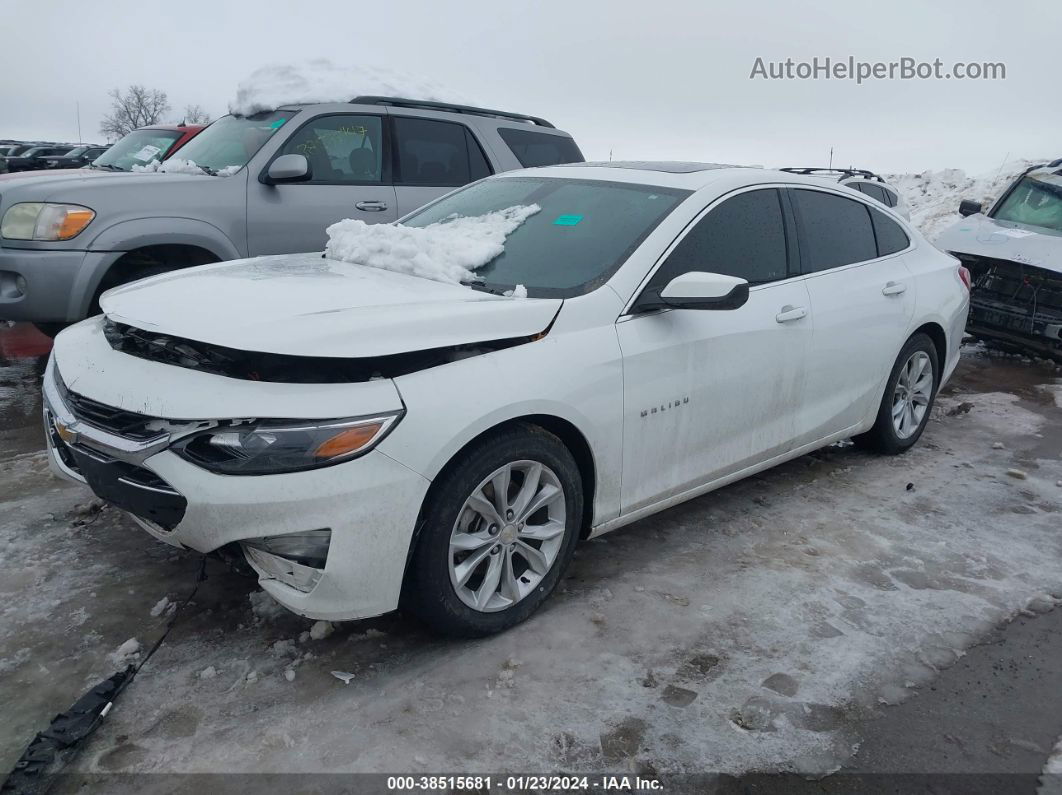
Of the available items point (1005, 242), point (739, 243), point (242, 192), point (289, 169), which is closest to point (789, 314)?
point (739, 243)

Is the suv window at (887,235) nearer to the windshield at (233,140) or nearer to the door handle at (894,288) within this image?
the door handle at (894,288)

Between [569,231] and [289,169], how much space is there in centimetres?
264

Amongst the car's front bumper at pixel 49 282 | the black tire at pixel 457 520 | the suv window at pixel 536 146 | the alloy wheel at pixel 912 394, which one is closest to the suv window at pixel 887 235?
the alloy wheel at pixel 912 394

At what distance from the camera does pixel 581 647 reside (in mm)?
3053

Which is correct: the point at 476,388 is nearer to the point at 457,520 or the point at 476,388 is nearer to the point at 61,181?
Answer: the point at 457,520

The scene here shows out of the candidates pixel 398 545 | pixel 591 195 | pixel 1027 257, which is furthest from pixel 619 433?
pixel 1027 257

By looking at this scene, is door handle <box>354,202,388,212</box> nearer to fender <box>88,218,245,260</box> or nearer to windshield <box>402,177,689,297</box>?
fender <box>88,218,245,260</box>

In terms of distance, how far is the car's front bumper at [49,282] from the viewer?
16.7ft

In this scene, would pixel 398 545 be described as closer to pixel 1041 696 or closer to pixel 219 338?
pixel 219 338

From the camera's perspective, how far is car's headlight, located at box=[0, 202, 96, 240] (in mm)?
5145

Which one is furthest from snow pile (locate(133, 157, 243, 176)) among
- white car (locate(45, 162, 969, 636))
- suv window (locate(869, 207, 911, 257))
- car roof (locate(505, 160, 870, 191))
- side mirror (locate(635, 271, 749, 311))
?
suv window (locate(869, 207, 911, 257))

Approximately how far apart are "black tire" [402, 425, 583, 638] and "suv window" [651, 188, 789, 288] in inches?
35.5

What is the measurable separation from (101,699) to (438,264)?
197cm

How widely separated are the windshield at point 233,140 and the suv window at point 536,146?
1.91m
